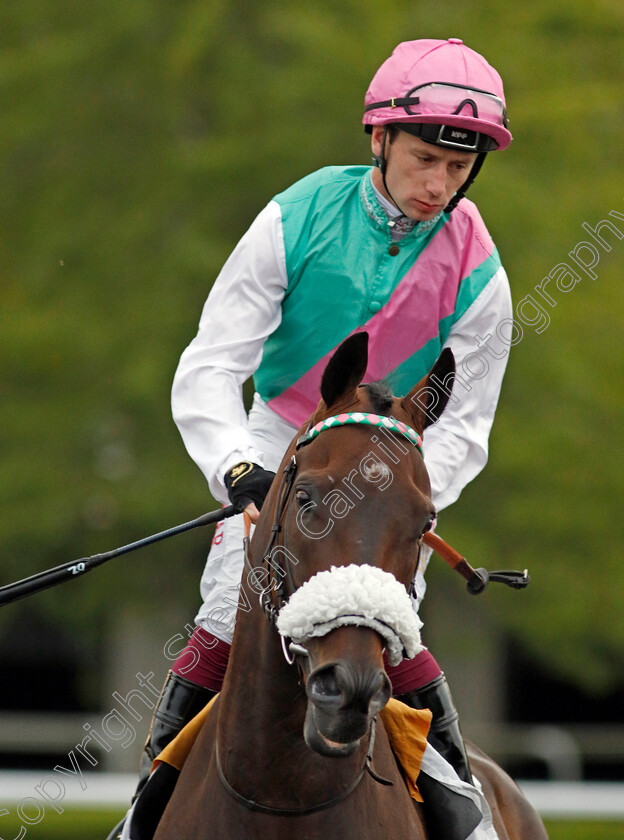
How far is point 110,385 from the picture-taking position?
9.77 metres

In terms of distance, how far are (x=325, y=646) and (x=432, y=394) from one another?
845mm

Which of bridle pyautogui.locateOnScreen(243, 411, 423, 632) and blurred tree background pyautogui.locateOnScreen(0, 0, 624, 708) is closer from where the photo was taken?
bridle pyautogui.locateOnScreen(243, 411, 423, 632)

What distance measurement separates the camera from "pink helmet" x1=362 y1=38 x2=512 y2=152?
3592 mm

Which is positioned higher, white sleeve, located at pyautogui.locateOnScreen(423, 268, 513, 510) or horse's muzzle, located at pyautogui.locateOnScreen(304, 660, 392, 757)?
white sleeve, located at pyautogui.locateOnScreen(423, 268, 513, 510)

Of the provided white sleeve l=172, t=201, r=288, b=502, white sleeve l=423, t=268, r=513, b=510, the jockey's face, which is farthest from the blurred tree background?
the jockey's face

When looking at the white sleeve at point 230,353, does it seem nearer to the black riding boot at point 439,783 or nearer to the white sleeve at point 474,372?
A: the white sleeve at point 474,372

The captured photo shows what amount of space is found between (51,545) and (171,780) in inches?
257

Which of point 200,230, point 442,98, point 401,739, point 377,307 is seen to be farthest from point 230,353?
point 200,230

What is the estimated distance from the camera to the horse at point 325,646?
2668 millimetres

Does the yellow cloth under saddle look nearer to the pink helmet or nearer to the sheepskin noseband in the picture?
the sheepskin noseband

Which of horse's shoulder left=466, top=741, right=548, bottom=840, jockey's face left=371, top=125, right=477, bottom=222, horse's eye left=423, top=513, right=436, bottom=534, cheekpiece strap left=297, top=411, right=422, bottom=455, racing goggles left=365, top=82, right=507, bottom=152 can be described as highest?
racing goggles left=365, top=82, right=507, bottom=152

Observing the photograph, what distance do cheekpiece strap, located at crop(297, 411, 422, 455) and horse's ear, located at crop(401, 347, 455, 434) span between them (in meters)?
Answer: 0.19

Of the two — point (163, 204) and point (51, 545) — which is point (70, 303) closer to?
point (163, 204)

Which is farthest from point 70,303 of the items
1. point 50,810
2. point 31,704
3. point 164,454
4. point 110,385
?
point 31,704
